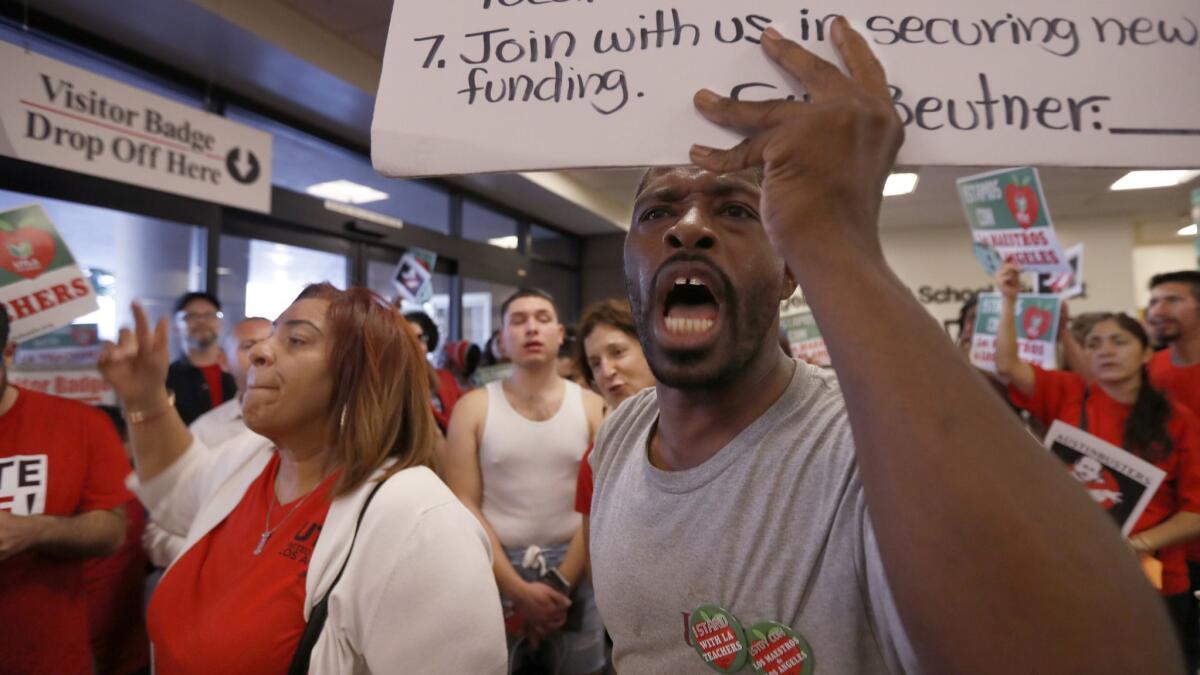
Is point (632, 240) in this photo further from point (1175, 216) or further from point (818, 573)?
point (1175, 216)

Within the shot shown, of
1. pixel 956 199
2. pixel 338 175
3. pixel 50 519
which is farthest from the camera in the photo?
pixel 956 199

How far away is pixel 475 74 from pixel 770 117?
34 cm

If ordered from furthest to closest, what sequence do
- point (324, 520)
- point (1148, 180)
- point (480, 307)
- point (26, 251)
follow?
1. point (480, 307)
2. point (1148, 180)
3. point (26, 251)
4. point (324, 520)

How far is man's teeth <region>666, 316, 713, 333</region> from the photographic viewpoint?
76 centimetres

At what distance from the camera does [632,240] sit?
A: 0.85 meters

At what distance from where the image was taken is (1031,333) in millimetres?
3236

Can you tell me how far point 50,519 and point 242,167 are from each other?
2452mm

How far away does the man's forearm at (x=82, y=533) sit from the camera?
159cm

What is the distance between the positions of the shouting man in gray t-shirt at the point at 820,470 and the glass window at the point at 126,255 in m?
3.49

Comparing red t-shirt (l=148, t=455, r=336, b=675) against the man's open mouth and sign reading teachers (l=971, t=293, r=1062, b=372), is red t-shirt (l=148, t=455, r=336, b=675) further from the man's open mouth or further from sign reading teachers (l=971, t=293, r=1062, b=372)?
sign reading teachers (l=971, t=293, r=1062, b=372)

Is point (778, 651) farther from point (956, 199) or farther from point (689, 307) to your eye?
point (956, 199)

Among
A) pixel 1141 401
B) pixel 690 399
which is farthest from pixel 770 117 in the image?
pixel 1141 401

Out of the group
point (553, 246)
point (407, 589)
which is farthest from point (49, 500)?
point (553, 246)

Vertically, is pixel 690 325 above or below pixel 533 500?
above
